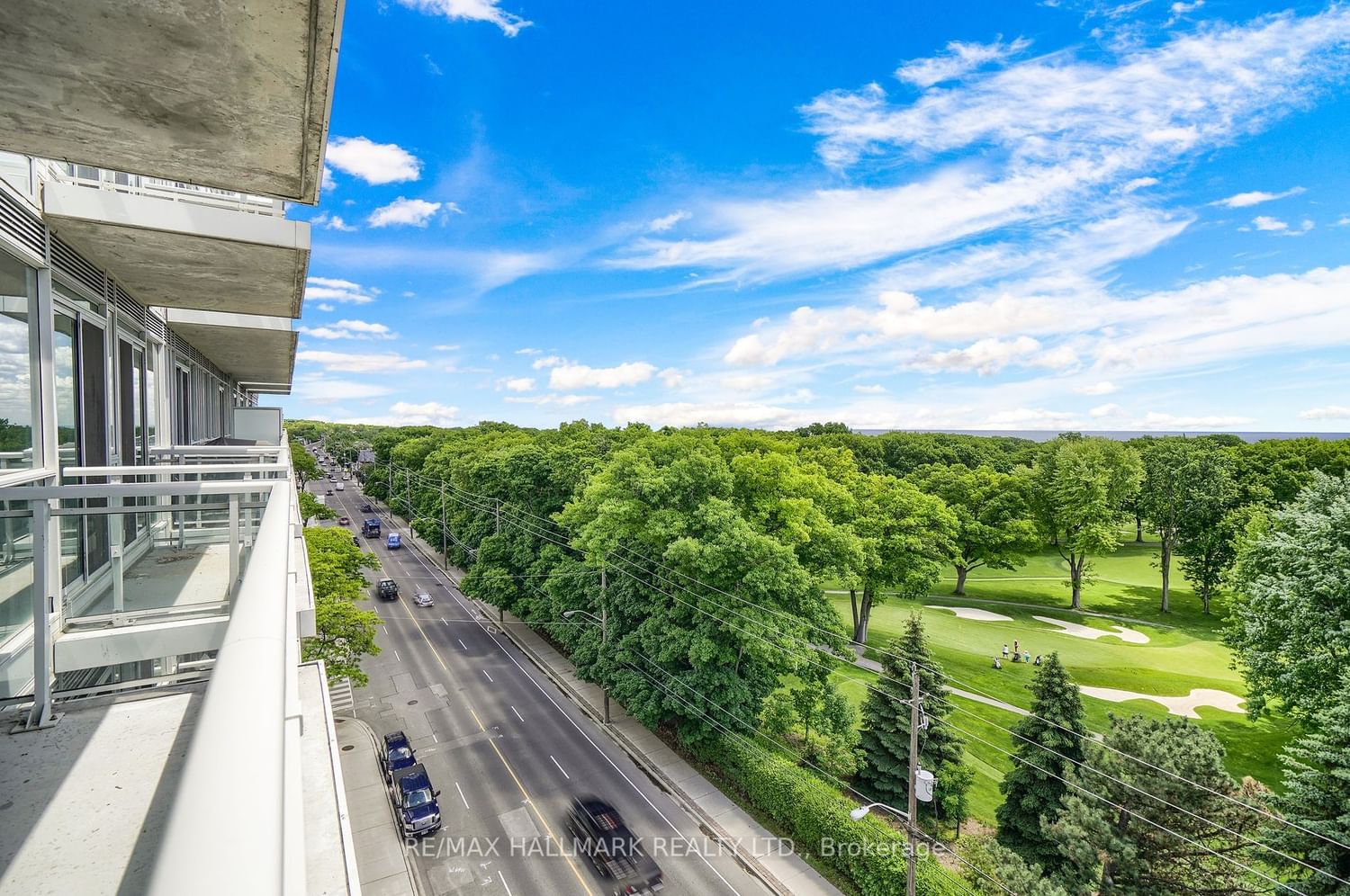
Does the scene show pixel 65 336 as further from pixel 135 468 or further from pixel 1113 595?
pixel 1113 595

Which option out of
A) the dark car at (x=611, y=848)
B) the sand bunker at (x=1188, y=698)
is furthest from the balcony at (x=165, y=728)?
the sand bunker at (x=1188, y=698)

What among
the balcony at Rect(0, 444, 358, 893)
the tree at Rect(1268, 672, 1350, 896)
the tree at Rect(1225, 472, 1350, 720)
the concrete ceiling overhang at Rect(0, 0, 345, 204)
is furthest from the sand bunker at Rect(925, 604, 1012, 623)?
the concrete ceiling overhang at Rect(0, 0, 345, 204)

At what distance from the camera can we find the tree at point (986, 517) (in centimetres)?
3036

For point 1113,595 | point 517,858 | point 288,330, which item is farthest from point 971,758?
point 1113,595

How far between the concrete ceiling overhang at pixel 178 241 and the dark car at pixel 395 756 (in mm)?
12856

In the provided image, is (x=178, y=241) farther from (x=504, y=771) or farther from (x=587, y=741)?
(x=587, y=741)

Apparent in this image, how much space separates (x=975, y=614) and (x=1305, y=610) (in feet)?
59.4

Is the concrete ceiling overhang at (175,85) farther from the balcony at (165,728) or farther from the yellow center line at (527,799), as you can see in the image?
the yellow center line at (527,799)

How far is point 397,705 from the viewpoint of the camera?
1989 cm

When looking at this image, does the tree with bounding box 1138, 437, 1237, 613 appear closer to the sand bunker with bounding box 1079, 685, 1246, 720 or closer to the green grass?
the green grass

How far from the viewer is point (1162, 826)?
10258 mm

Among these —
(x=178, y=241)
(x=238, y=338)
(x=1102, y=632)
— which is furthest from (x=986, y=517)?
(x=178, y=241)

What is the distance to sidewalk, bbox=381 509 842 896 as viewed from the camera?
13.1 m

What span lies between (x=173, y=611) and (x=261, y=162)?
3.31 meters
